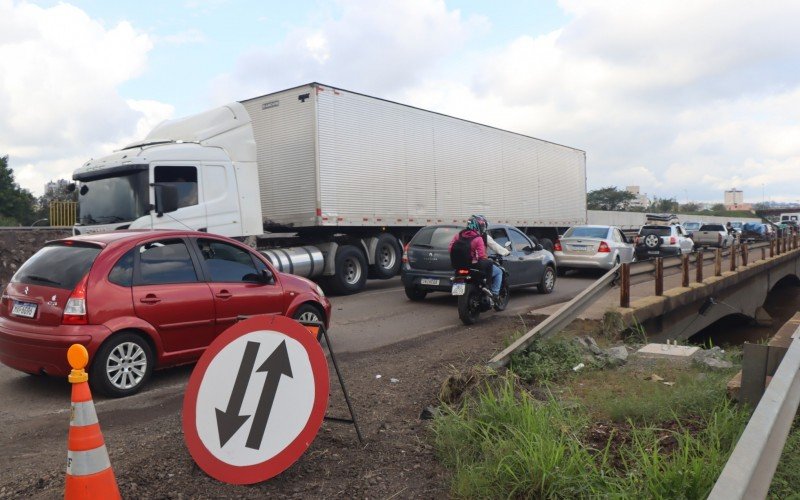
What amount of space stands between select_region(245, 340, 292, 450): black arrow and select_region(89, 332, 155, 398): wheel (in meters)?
2.80

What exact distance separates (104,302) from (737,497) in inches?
205

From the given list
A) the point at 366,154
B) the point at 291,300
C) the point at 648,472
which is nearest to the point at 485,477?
the point at 648,472

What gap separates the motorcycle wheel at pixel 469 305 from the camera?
965 centimetres

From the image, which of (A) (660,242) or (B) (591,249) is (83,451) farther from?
(A) (660,242)

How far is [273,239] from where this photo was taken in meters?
13.3

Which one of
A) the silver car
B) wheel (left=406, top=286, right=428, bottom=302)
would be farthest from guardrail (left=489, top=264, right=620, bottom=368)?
the silver car

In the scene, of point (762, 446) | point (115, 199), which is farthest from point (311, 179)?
point (762, 446)

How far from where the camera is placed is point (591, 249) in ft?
58.5

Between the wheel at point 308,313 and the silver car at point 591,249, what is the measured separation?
1186 centimetres

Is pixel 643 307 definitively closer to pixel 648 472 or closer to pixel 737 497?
pixel 648 472

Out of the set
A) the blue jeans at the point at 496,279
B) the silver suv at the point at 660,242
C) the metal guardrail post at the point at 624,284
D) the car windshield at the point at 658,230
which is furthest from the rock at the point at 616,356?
the car windshield at the point at 658,230

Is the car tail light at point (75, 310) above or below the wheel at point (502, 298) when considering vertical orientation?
above

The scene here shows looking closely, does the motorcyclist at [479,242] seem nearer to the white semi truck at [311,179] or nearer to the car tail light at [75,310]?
the white semi truck at [311,179]

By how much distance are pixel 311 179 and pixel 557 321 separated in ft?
24.2
